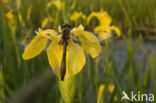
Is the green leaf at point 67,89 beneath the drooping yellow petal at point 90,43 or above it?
beneath

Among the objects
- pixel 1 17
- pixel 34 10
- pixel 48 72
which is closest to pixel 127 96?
pixel 48 72

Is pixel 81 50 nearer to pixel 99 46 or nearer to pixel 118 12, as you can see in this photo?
pixel 99 46

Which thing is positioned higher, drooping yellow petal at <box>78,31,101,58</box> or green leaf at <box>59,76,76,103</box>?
drooping yellow petal at <box>78,31,101,58</box>

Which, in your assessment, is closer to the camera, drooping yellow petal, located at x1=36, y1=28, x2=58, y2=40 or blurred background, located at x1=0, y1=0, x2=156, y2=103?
blurred background, located at x1=0, y1=0, x2=156, y2=103

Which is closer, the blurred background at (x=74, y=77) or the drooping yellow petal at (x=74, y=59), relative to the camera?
the blurred background at (x=74, y=77)

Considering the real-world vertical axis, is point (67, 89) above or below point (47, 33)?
below
